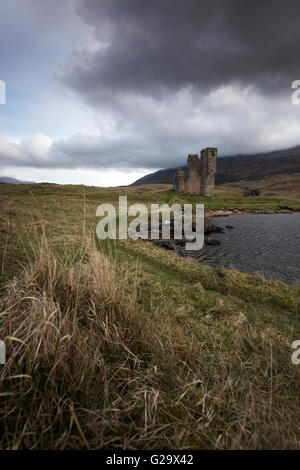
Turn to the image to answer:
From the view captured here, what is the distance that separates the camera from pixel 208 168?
5903cm

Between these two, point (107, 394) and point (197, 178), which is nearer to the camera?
point (107, 394)

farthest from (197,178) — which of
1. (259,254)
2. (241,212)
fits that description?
(259,254)

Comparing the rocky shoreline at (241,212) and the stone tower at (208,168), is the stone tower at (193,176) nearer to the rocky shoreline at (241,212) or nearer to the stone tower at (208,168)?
the stone tower at (208,168)

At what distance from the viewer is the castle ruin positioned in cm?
5931

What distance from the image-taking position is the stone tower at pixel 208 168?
5816 cm

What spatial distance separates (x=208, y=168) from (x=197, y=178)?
13.7 feet

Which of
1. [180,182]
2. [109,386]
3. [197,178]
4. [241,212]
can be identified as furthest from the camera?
[197,178]

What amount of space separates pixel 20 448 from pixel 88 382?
2.22 ft

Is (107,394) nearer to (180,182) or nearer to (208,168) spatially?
(180,182)

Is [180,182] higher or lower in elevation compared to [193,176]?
lower

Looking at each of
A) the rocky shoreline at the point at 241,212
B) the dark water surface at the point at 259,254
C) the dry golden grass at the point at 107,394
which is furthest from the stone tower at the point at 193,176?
the dry golden grass at the point at 107,394

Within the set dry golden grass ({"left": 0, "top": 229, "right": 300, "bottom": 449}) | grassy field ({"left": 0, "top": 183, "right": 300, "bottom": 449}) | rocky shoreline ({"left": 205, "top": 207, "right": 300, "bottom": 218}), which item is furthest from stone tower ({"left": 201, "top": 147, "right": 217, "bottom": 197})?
dry golden grass ({"left": 0, "top": 229, "right": 300, "bottom": 449})

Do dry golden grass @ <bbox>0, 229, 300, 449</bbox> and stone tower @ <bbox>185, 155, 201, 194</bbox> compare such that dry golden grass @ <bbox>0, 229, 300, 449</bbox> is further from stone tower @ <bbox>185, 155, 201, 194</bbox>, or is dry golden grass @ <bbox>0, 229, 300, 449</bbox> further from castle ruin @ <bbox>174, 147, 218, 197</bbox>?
stone tower @ <bbox>185, 155, 201, 194</bbox>
